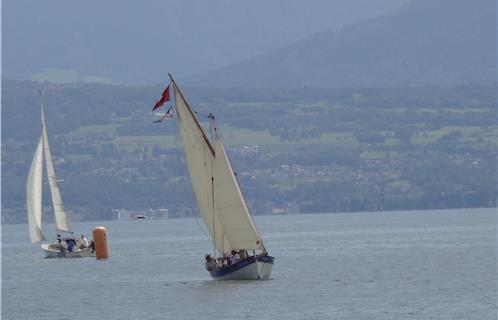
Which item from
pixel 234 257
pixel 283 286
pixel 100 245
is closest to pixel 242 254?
pixel 234 257

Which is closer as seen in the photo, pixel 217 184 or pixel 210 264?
pixel 217 184

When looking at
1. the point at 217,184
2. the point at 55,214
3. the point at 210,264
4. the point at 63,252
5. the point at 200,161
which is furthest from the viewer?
the point at 55,214

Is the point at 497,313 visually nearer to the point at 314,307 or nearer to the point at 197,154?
the point at 314,307

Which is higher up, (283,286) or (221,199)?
(221,199)

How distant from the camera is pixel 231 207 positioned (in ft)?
279

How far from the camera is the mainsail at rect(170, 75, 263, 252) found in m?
84.5

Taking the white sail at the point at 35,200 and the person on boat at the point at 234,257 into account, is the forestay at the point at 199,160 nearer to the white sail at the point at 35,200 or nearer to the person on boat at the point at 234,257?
the person on boat at the point at 234,257

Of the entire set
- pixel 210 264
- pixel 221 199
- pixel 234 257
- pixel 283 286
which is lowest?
pixel 283 286

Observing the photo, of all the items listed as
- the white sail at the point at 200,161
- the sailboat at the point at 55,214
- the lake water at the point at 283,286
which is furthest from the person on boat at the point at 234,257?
the sailboat at the point at 55,214

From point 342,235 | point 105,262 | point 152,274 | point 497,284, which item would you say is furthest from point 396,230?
point 497,284

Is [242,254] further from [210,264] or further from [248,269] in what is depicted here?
[210,264]

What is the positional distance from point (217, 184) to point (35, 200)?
165 feet

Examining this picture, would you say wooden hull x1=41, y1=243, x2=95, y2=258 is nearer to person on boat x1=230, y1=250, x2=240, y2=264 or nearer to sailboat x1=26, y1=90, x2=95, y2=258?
sailboat x1=26, y1=90, x2=95, y2=258

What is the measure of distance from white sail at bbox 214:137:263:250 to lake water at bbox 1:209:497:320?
2.38 m
